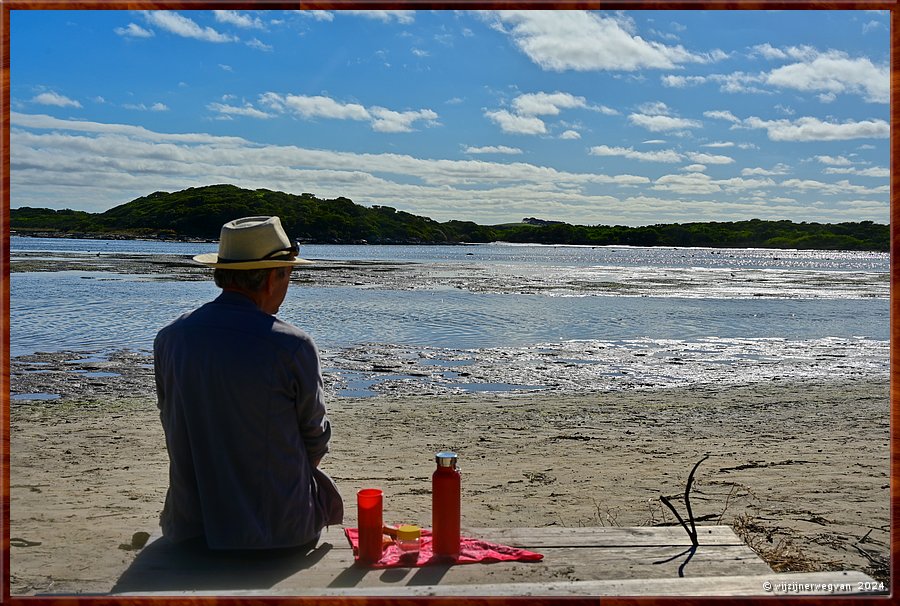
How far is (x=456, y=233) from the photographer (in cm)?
12375

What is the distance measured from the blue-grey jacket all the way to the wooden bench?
14cm

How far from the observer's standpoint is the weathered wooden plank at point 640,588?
2748 mm

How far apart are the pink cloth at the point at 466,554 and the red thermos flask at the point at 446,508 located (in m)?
0.05

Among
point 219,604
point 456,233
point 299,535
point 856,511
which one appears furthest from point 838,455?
point 456,233

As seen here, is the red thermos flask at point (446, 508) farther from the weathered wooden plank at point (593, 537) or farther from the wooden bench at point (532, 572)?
the weathered wooden plank at point (593, 537)

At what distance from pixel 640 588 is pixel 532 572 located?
48 cm

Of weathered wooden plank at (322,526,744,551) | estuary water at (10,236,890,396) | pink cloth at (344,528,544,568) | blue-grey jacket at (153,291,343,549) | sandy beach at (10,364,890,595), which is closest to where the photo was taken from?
blue-grey jacket at (153,291,343,549)

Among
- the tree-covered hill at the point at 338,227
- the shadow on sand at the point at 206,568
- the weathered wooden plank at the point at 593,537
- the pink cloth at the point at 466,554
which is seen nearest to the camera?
the shadow on sand at the point at 206,568

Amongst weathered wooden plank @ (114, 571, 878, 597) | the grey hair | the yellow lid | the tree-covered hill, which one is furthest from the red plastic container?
the tree-covered hill

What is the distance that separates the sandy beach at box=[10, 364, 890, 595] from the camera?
496cm

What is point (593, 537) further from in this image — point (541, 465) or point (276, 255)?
point (541, 465)

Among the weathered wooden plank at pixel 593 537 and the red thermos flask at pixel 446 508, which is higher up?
the red thermos flask at pixel 446 508

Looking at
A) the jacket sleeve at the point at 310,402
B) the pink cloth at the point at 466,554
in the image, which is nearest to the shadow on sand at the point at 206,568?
the pink cloth at the point at 466,554

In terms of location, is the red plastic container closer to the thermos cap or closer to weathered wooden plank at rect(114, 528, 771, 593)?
weathered wooden plank at rect(114, 528, 771, 593)
